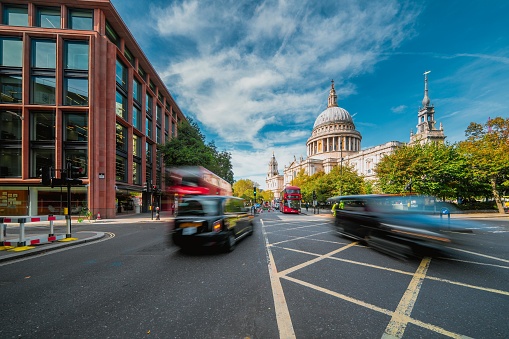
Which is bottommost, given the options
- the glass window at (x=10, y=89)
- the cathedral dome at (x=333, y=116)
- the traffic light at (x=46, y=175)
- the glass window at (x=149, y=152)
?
the traffic light at (x=46, y=175)

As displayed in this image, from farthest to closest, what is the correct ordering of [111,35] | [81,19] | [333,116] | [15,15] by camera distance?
[333,116]
[111,35]
[81,19]
[15,15]

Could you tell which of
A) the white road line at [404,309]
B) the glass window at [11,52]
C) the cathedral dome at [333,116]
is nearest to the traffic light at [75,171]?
the white road line at [404,309]

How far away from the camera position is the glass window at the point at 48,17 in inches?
886

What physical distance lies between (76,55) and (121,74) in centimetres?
438

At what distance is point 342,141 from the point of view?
69750 millimetres

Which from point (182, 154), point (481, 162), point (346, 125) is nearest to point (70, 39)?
point (182, 154)

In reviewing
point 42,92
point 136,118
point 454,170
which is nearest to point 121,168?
point 136,118

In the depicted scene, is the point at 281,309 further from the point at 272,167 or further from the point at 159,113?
the point at 272,167

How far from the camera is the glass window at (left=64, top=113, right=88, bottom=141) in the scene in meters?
21.6

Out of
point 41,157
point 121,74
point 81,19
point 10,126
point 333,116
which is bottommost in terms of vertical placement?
point 41,157

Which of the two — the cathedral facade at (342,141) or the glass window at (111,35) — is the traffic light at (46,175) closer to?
the glass window at (111,35)

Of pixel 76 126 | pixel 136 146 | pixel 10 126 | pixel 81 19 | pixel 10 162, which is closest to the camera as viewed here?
pixel 10 162

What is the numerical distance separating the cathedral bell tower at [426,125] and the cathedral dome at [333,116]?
26650mm

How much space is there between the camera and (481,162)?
1006 inches
